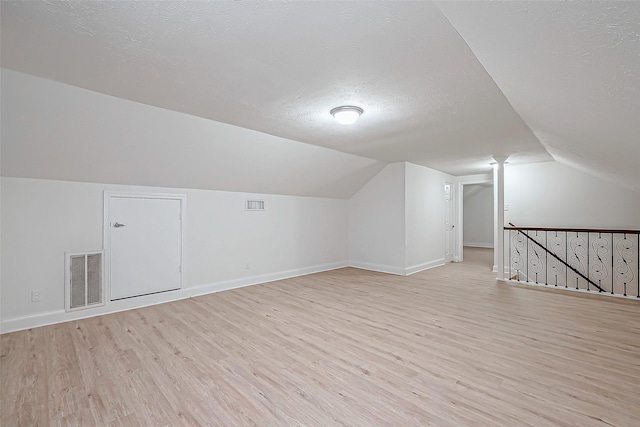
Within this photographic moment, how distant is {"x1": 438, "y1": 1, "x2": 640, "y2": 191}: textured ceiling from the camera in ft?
4.03

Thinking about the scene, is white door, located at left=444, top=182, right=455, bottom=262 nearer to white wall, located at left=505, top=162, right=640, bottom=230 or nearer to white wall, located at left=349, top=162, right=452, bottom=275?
white wall, located at left=349, top=162, right=452, bottom=275

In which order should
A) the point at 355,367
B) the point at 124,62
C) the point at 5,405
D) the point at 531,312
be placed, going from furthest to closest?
1. the point at 531,312
2. the point at 355,367
3. the point at 124,62
4. the point at 5,405

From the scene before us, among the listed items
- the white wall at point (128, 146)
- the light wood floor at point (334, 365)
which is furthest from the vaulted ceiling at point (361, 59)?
the light wood floor at point (334, 365)

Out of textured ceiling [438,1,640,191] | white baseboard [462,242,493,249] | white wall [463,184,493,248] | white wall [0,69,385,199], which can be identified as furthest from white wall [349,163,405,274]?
white baseboard [462,242,493,249]

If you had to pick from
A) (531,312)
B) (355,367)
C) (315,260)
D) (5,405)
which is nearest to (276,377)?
(355,367)

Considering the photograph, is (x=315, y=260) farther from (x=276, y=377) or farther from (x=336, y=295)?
(x=276, y=377)

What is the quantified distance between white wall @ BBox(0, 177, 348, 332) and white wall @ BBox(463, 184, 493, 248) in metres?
6.68

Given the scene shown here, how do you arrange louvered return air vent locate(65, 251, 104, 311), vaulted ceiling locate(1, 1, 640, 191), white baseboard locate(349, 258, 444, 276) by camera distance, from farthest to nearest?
white baseboard locate(349, 258, 444, 276) < louvered return air vent locate(65, 251, 104, 311) < vaulted ceiling locate(1, 1, 640, 191)

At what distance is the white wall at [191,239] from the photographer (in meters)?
3.41

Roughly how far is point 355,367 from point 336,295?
7.45 feet

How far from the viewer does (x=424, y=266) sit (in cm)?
685

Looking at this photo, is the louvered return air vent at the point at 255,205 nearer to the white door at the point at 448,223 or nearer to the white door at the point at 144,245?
the white door at the point at 144,245

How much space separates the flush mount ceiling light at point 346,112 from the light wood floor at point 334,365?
233 centimetres

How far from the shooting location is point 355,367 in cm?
255
